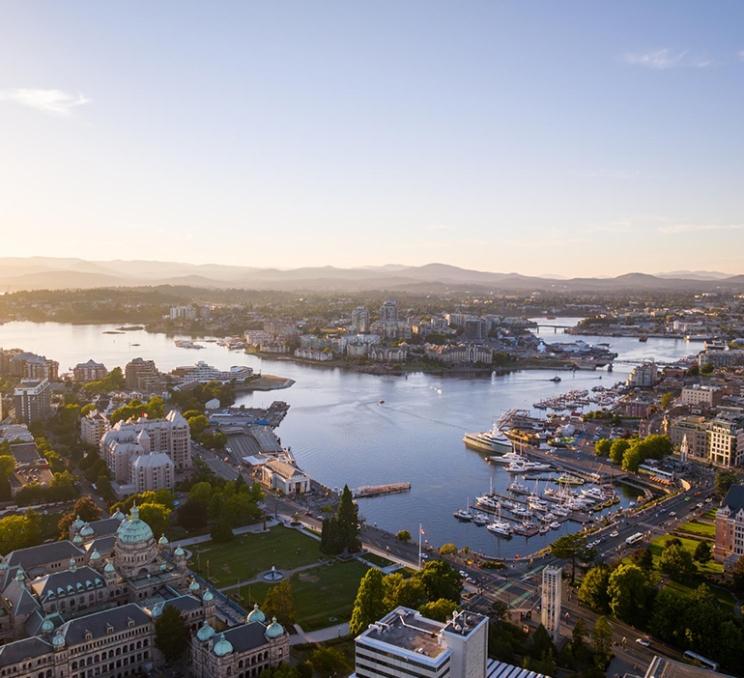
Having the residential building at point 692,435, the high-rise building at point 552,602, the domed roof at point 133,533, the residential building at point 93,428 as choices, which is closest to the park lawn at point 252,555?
the domed roof at point 133,533

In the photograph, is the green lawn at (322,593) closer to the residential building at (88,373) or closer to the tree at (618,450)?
the tree at (618,450)

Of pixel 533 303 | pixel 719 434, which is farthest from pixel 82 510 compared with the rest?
pixel 533 303

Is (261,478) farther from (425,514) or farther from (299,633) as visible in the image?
(299,633)

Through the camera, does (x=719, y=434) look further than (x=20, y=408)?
No

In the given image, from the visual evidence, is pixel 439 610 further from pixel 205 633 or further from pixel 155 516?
pixel 155 516

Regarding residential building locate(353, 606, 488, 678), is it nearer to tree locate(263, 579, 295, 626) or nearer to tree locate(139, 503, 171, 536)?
tree locate(263, 579, 295, 626)

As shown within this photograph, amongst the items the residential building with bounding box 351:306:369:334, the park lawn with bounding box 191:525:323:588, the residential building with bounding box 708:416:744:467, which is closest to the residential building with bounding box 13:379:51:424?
the park lawn with bounding box 191:525:323:588
